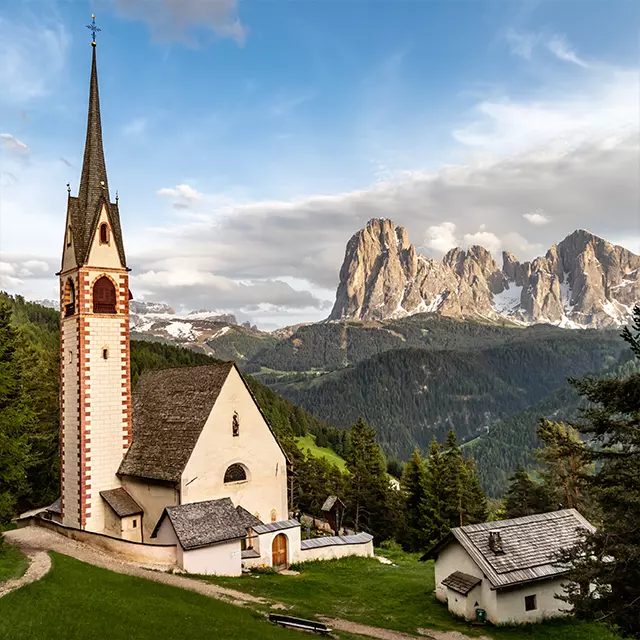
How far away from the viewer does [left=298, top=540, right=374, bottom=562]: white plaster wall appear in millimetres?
37344

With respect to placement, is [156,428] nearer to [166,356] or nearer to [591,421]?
[591,421]

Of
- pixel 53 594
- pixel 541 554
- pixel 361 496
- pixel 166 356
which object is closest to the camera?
pixel 53 594

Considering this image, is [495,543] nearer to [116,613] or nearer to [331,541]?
[331,541]

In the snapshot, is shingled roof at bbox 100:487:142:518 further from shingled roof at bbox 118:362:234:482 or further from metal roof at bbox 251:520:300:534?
metal roof at bbox 251:520:300:534

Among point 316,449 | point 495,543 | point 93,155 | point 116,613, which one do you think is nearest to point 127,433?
point 93,155

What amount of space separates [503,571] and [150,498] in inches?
786

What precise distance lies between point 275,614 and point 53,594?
27.0 ft

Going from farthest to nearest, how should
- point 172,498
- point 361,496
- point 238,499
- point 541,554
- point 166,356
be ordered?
point 166,356
point 361,496
point 238,499
point 172,498
point 541,554

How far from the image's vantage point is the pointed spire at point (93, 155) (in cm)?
3944

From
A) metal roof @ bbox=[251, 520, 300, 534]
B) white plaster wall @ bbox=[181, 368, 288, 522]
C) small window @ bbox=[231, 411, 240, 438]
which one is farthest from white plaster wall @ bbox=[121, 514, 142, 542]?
small window @ bbox=[231, 411, 240, 438]

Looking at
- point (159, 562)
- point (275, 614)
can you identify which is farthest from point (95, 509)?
point (275, 614)

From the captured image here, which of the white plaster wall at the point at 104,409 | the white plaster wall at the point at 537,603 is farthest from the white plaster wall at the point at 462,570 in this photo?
the white plaster wall at the point at 104,409

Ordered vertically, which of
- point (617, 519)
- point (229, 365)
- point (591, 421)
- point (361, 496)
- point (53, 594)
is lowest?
point (361, 496)

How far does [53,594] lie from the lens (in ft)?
74.6
